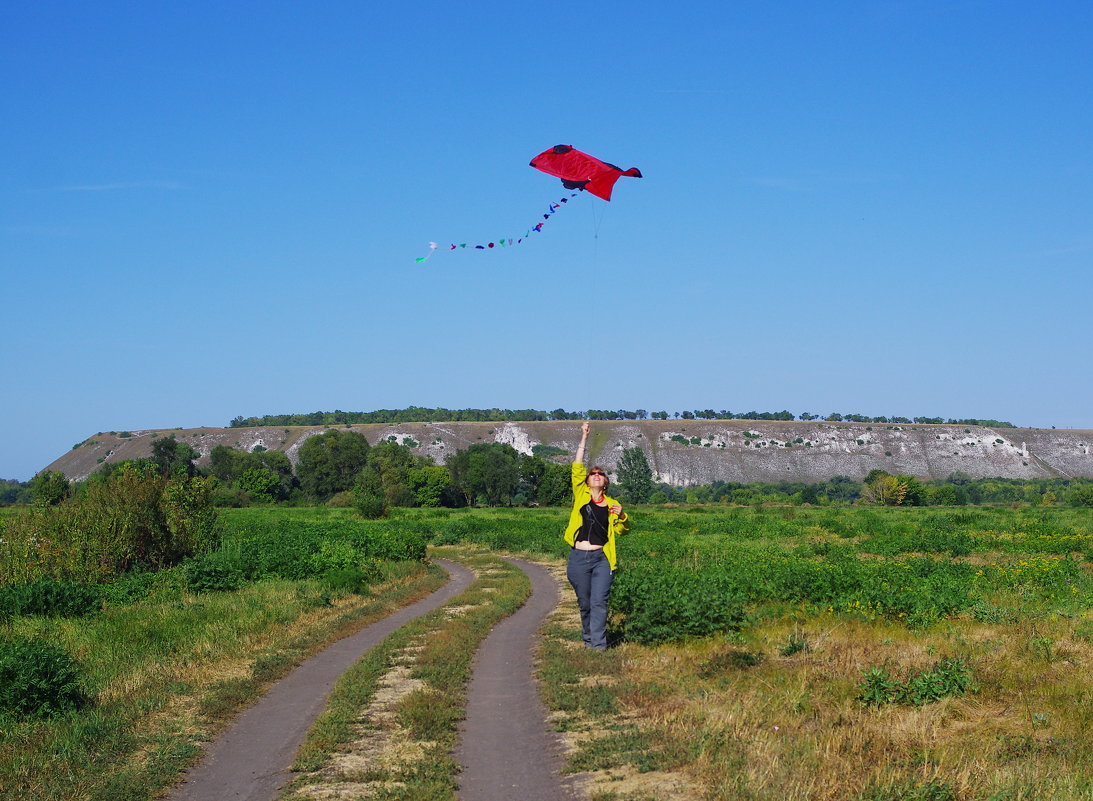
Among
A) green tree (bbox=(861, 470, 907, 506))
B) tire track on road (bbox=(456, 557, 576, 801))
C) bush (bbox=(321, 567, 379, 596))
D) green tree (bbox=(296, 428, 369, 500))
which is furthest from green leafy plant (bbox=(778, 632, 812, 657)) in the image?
green tree (bbox=(296, 428, 369, 500))

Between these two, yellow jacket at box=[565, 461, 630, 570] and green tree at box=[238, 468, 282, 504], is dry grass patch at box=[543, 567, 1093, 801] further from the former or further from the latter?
green tree at box=[238, 468, 282, 504]

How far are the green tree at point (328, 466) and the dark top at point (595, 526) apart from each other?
301ft

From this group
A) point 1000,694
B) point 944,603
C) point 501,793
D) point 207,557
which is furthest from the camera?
point 207,557

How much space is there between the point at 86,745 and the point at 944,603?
11678 mm

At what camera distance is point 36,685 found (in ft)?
30.8

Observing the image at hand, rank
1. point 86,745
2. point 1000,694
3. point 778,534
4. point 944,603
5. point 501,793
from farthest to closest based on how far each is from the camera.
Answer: point 778,534 → point 944,603 → point 1000,694 → point 86,745 → point 501,793

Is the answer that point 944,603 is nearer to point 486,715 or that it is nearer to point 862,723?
point 862,723

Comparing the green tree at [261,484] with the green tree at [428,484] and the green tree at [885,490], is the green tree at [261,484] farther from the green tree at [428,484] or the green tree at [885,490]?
the green tree at [885,490]

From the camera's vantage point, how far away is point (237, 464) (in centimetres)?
10112

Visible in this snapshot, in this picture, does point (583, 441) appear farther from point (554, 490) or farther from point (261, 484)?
point (261, 484)

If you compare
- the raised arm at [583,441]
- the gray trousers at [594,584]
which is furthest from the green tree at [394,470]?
the gray trousers at [594,584]

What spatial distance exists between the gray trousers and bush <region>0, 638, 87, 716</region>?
5.62 metres

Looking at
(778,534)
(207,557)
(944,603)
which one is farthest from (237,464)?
(944,603)

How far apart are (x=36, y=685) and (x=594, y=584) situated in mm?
6196
